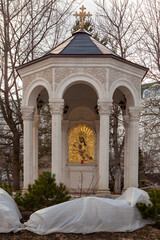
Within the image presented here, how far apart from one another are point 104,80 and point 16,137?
8907mm

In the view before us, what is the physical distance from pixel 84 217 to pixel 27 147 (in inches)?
198

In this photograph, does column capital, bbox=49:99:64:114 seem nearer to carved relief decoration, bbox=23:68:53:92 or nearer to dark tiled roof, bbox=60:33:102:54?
carved relief decoration, bbox=23:68:53:92

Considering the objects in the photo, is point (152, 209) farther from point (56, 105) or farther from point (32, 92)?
point (32, 92)

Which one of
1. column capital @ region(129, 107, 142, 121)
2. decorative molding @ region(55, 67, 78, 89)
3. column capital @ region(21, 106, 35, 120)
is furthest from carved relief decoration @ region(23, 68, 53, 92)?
column capital @ region(129, 107, 142, 121)

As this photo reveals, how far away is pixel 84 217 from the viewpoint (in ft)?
22.3

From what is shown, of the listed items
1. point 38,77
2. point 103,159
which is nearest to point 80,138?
point 103,159

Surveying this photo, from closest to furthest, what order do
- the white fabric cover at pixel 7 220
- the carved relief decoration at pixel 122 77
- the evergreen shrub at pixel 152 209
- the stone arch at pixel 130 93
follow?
the white fabric cover at pixel 7 220, the evergreen shrub at pixel 152 209, the carved relief decoration at pixel 122 77, the stone arch at pixel 130 93

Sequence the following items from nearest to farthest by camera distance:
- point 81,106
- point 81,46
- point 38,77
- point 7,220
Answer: point 7,220, point 38,77, point 81,46, point 81,106

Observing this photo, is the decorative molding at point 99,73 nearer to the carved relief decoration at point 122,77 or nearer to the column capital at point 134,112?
the carved relief decoration at point 122,77

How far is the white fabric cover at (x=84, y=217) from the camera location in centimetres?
673

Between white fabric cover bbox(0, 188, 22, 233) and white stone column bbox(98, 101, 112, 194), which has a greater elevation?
white stone column bbox(98, 101, 112, 194)

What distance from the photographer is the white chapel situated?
404 inches

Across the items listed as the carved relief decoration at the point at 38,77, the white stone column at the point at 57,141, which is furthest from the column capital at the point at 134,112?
the carved relief decoration at the point at 38,77

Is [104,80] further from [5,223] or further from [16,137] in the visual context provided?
[16,137]
